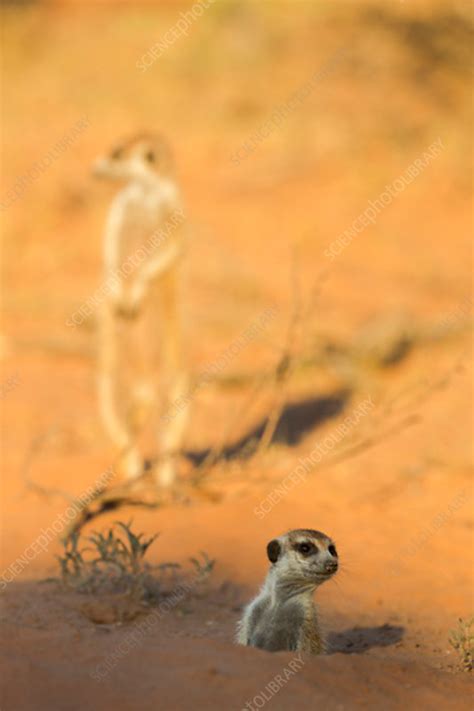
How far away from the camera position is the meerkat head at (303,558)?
12.2 feet

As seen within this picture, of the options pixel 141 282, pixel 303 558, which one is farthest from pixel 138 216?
pixel 303 558

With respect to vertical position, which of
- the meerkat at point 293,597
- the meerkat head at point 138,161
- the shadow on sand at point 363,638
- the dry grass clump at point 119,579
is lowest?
the dry grass clump at point 119,579

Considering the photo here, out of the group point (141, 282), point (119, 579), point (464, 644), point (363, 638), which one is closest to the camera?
point (464, 644)

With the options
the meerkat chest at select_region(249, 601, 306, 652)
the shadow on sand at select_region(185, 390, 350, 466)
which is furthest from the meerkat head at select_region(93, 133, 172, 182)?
the meerkat chest at select_region(249, 601, 306, 652)

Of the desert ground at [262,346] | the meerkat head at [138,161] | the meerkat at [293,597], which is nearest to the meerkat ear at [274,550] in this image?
the meerkat at [293,597]

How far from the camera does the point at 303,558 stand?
12.3 ft

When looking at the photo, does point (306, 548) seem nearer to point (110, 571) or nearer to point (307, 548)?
point (307, 548)

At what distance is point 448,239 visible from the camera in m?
13.3

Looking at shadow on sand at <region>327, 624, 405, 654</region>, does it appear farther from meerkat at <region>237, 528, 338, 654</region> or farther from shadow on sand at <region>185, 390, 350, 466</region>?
shadow on sand at <region>185, 390, 350, 466</region>

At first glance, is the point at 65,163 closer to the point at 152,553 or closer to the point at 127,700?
the point at 152,553

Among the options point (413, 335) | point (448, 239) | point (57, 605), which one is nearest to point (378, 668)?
point (57, 605)

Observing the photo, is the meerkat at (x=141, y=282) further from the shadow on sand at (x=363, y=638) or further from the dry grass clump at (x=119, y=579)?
the shadow on sand at (x=363, y=638)

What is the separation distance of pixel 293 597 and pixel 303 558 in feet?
0.52

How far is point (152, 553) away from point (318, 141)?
11.7 m
